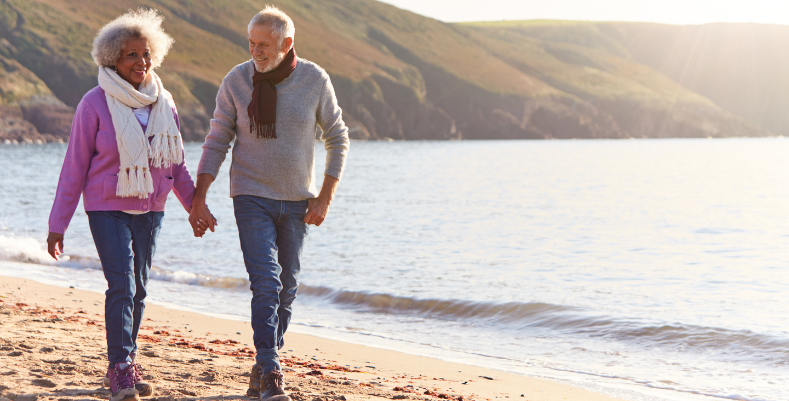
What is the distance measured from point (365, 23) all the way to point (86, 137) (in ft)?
628

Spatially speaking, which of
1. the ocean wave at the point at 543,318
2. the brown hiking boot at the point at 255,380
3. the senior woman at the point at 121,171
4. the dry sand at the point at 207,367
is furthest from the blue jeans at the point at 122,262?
the ocean wave at the point at 543,318

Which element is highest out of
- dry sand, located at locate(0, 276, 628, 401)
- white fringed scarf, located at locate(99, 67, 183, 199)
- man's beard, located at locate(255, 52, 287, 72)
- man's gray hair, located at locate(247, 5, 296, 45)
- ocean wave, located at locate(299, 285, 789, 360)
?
man's gray hair, located at locate(247, 5, 296, 45)

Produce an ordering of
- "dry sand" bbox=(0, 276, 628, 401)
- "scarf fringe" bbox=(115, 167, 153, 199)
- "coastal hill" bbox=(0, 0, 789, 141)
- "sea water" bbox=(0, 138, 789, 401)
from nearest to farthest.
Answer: "scarf fringe" bbox=(115, 167, 153, 199) < "dry sand" bbox=(0, 276, 628, 401) < "sea water" bbox=(0, 138, 789, 401) < "coastal hill" bbox=(0, 0, 789, 141)

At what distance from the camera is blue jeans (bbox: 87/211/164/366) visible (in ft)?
13.1

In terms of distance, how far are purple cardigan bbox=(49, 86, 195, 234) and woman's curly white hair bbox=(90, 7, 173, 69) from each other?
20 cm

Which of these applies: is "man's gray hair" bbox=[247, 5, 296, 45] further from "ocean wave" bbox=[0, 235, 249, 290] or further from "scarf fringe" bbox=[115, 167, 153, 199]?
"ocean wave" bbox=[0, 235, 249, 290]

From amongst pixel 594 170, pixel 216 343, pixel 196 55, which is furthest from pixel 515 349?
pixel 196 55

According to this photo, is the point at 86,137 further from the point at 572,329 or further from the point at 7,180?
the point at 7,180

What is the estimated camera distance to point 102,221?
3.99 metres

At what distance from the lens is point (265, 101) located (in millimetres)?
4137

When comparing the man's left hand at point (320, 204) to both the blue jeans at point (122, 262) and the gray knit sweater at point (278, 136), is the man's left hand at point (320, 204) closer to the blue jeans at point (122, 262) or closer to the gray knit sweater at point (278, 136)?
the gray knit sweater at point (278, 136)

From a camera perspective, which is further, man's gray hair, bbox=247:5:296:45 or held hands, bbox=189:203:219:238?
held hands, bbox=189:203:219:238

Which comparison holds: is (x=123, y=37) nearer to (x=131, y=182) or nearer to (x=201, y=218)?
(x=131, y=182)

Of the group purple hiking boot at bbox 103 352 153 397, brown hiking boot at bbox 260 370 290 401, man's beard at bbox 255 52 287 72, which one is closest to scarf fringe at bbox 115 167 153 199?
man's beard at bbox 255 52 287 72
